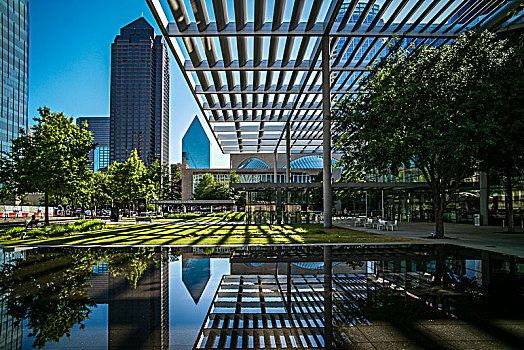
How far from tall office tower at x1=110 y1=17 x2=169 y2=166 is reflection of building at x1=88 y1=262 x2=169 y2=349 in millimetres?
187352

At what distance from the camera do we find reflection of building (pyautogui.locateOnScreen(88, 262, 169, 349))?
17.1ft

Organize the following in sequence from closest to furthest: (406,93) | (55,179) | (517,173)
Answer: (406,93) < (55,179) < (517,173)

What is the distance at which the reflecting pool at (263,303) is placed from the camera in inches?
206

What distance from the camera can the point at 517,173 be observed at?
22938 millimetres

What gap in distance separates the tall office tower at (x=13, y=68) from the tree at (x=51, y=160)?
62.9 meters

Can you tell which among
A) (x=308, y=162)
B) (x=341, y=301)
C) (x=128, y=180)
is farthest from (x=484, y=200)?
(x=308, y=162)

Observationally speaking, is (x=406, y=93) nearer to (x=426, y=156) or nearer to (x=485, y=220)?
(x=426, y=156)

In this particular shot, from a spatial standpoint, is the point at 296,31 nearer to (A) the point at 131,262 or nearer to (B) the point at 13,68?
(A) the point at 131,262

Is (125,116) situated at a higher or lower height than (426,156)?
higher

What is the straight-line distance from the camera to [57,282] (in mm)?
8930

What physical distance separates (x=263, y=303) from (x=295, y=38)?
61.8 ft

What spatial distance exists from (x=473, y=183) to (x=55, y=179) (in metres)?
33.3

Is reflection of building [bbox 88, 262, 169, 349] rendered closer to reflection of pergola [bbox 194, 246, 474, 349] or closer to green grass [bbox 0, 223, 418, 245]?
reflection of pergola [bbox 194, 246, 474, 349]

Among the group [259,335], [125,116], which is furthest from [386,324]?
[125,116]
